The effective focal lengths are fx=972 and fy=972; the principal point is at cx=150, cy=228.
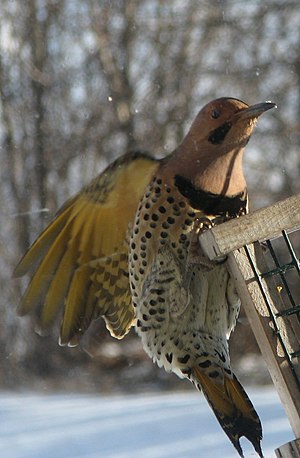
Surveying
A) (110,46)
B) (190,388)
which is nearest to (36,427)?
(190,388)

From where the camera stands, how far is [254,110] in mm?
2469

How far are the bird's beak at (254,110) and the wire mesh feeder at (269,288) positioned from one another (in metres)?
0.38

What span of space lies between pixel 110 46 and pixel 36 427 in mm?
3517

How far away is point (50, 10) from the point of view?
7125 millimetres

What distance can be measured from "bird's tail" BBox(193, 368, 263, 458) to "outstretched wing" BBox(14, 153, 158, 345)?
1.51 feet

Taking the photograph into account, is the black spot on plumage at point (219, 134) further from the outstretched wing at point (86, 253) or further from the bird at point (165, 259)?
the outstretched wing at point (86, 253)

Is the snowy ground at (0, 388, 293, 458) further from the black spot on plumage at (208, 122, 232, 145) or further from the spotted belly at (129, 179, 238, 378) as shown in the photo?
the black spot on plumage at (208, 122, 232, 145)

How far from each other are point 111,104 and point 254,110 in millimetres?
4453

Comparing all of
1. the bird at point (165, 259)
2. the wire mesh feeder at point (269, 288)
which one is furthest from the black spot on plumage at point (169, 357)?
the wire mesh feeder at point (269, 288)

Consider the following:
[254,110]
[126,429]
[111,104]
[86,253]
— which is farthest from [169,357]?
[111,104]

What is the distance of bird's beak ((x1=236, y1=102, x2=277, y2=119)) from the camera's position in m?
2.41

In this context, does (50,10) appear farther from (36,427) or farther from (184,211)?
(184,211)

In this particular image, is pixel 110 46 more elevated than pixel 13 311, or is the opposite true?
pixel 110 46

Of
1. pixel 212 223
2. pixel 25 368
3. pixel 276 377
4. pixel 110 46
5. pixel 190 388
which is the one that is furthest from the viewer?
pixel 110 46
